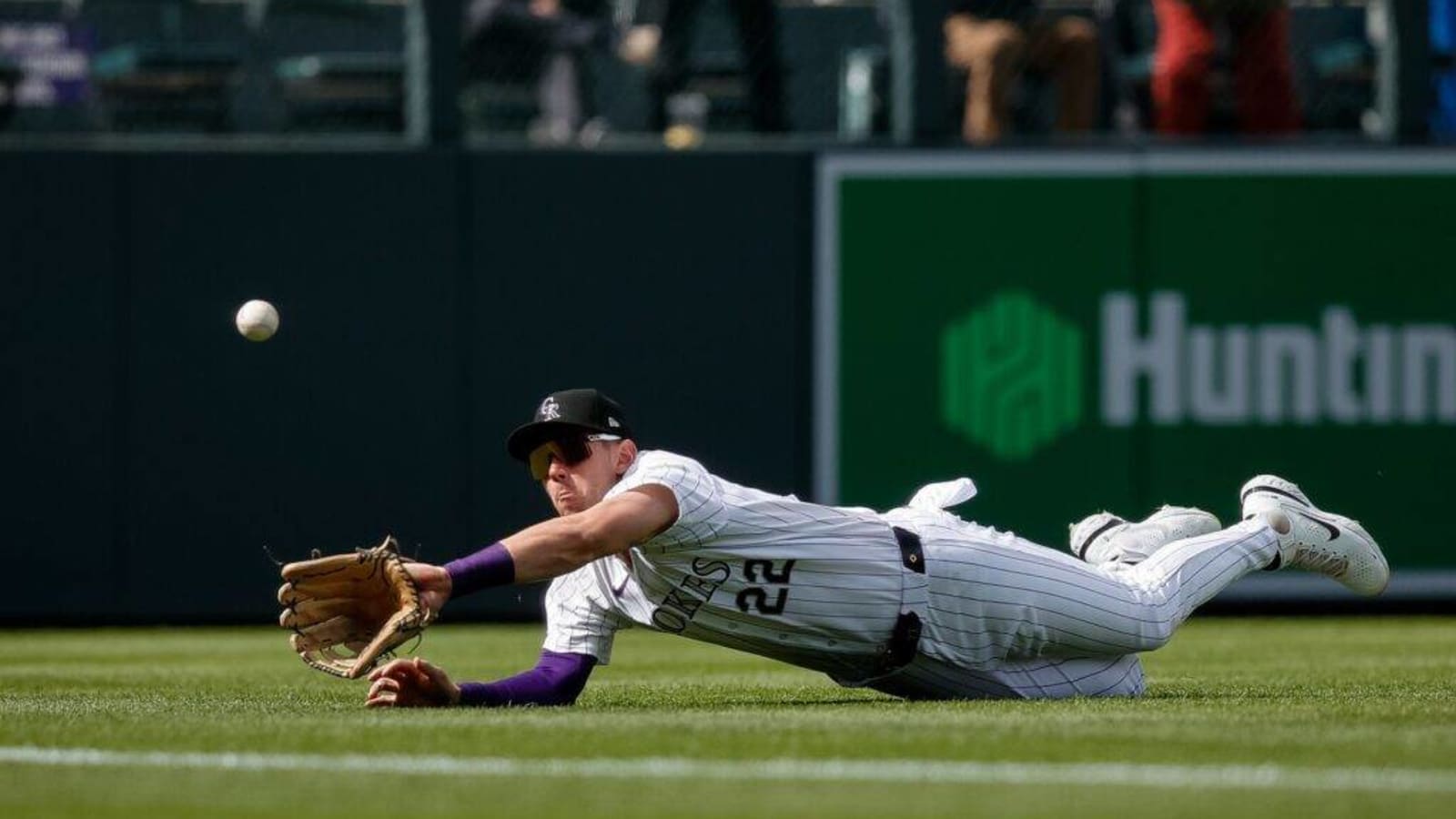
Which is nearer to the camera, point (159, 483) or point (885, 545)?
point (885, 545)

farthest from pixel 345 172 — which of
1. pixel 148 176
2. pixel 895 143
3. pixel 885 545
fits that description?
pixel 885 545

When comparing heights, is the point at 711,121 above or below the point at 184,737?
above

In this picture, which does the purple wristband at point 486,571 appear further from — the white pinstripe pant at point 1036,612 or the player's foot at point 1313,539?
the player's foot at point 1313,539

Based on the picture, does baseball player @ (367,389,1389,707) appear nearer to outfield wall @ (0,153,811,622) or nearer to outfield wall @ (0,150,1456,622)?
outfield wall @ (0,150,1456,622)

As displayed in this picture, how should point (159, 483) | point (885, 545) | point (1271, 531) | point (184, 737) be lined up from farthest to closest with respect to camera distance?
point (159, 483)
point (1271, 531)
point (885, 545)
point (184, 737)

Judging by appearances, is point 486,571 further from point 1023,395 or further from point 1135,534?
point 1023,395

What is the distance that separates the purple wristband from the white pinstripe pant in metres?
1.31

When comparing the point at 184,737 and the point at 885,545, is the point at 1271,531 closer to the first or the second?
the point at 885,545

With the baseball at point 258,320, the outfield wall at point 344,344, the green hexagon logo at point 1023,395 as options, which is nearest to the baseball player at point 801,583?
the baseball at point 258,320

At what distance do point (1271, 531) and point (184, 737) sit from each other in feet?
11.1

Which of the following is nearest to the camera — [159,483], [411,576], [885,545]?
[411,576]

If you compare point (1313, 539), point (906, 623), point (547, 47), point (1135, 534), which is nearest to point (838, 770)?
point (906, 623)

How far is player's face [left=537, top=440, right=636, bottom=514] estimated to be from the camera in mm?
6148

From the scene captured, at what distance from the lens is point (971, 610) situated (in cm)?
640
